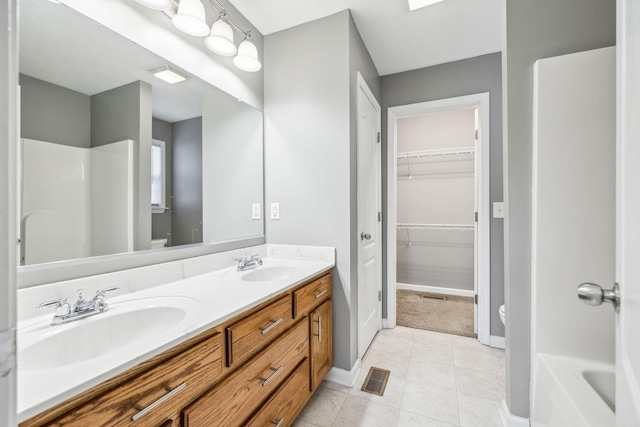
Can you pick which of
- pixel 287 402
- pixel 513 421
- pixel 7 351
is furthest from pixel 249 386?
pixel 513 421

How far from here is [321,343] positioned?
1.63m

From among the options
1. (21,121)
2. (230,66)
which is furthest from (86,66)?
(230,66)

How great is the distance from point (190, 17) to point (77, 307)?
1271mm

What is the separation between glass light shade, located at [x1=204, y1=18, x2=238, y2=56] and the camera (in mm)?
1406

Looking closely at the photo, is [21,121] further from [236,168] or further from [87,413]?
[236,168]

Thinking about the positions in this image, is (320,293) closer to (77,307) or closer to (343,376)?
(343,376)

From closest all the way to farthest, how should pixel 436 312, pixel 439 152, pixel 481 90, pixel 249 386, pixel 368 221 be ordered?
pixel 249 386
pixel 368 221
pixel 481 90
pixel 436 312
pixel 439 152

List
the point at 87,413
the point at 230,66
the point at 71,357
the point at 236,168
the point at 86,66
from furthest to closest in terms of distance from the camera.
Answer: the point at 236,168
the point at 230,66
the point at 86,66
the point at 71,357
the point at 87,413

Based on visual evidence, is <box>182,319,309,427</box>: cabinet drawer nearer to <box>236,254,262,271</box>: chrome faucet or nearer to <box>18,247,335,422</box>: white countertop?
<box>18,247,335,422</box>: white countertop

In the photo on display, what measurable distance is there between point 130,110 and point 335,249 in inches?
51.7

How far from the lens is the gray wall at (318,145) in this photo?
178 cm

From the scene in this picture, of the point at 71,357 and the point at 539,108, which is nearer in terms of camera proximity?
the point at 71,357

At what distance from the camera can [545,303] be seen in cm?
122
